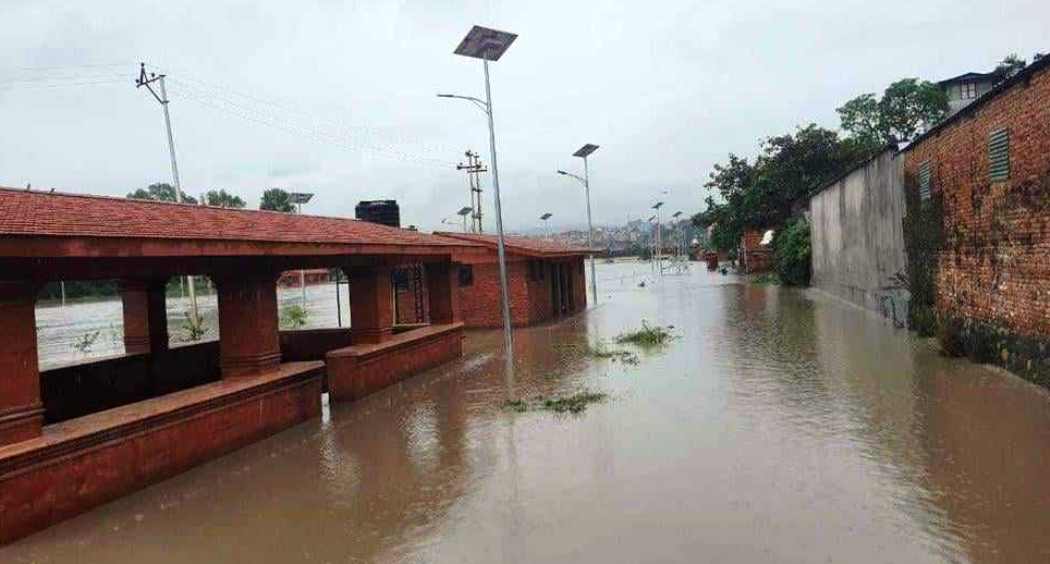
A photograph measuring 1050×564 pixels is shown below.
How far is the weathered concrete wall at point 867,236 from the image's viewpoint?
1900 cm

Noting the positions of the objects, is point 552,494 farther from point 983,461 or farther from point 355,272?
point 355,272

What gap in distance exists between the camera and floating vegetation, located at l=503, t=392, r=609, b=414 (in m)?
11.0

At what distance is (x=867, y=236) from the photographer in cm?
2248

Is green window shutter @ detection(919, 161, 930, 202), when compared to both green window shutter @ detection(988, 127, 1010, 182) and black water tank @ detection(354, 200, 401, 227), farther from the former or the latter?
black water tank @ detection(354, 200, 401, 227)

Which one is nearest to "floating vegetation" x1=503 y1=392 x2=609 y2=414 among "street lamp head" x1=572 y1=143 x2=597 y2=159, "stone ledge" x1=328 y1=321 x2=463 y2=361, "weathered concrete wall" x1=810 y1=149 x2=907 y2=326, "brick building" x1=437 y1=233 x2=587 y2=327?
"stone ledge" x1=328 y1=321 x2=463 y2=361

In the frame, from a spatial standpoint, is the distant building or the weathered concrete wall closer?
the weathered concrete wall

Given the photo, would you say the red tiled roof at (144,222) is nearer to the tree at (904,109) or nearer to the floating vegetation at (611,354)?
the floating vegetation at (611,354)

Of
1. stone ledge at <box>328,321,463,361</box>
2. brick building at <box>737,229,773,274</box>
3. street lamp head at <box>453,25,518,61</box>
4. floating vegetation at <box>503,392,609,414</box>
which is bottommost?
floating vegetation at <box>503,392,609,414</box>

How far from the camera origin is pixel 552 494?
714 centimetres

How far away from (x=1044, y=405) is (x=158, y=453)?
33.8ft

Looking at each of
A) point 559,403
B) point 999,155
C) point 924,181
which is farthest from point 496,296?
point 999,155

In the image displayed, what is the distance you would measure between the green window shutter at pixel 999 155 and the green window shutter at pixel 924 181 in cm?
401

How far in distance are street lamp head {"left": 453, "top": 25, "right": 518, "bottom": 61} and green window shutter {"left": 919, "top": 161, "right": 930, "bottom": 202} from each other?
9.01m

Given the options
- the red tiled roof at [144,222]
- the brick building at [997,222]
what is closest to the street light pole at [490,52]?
the red tiled roof at [144,222]
